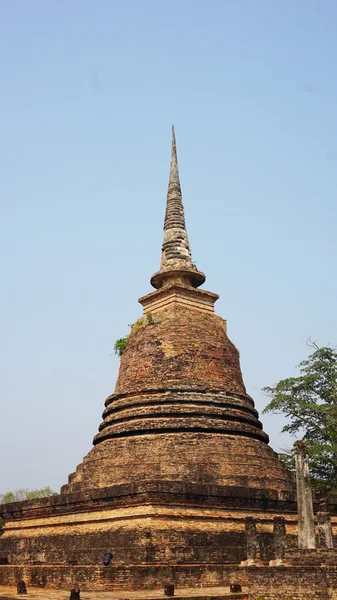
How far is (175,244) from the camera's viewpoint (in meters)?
23.3

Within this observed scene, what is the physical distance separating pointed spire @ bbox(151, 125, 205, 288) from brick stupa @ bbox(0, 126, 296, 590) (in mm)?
114

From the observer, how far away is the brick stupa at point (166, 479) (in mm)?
13992

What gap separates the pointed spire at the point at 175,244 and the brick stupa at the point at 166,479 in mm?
114

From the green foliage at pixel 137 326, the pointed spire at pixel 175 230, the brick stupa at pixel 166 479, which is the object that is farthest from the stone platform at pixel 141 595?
the pointed spire at pixel 175 230

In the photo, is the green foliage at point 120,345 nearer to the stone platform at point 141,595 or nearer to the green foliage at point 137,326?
the green foliage at point 137,326

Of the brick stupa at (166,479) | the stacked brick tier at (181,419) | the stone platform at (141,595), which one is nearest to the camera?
the stone platform at (141,595)

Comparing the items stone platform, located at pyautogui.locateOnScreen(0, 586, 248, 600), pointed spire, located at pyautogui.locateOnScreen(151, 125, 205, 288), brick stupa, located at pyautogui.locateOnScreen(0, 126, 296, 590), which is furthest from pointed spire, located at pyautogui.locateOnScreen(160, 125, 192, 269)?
stone platform, located at pyautogui.locateOnScreen(0, 586, 248, 600)

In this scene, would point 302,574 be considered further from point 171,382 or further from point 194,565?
point 171,382

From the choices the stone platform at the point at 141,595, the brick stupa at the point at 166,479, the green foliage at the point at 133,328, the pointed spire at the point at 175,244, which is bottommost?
the stone platform at the point at 141,595

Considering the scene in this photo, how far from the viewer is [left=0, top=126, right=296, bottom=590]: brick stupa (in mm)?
13992

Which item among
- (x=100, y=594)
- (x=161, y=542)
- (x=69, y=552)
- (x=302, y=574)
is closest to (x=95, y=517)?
(x=69, y=552)

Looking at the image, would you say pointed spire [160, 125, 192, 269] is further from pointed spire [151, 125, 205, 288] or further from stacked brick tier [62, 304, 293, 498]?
stacked brick tier [62, 304, 293, 498]

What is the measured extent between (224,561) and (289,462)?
9509 mm

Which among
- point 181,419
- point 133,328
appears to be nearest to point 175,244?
point 133,328
